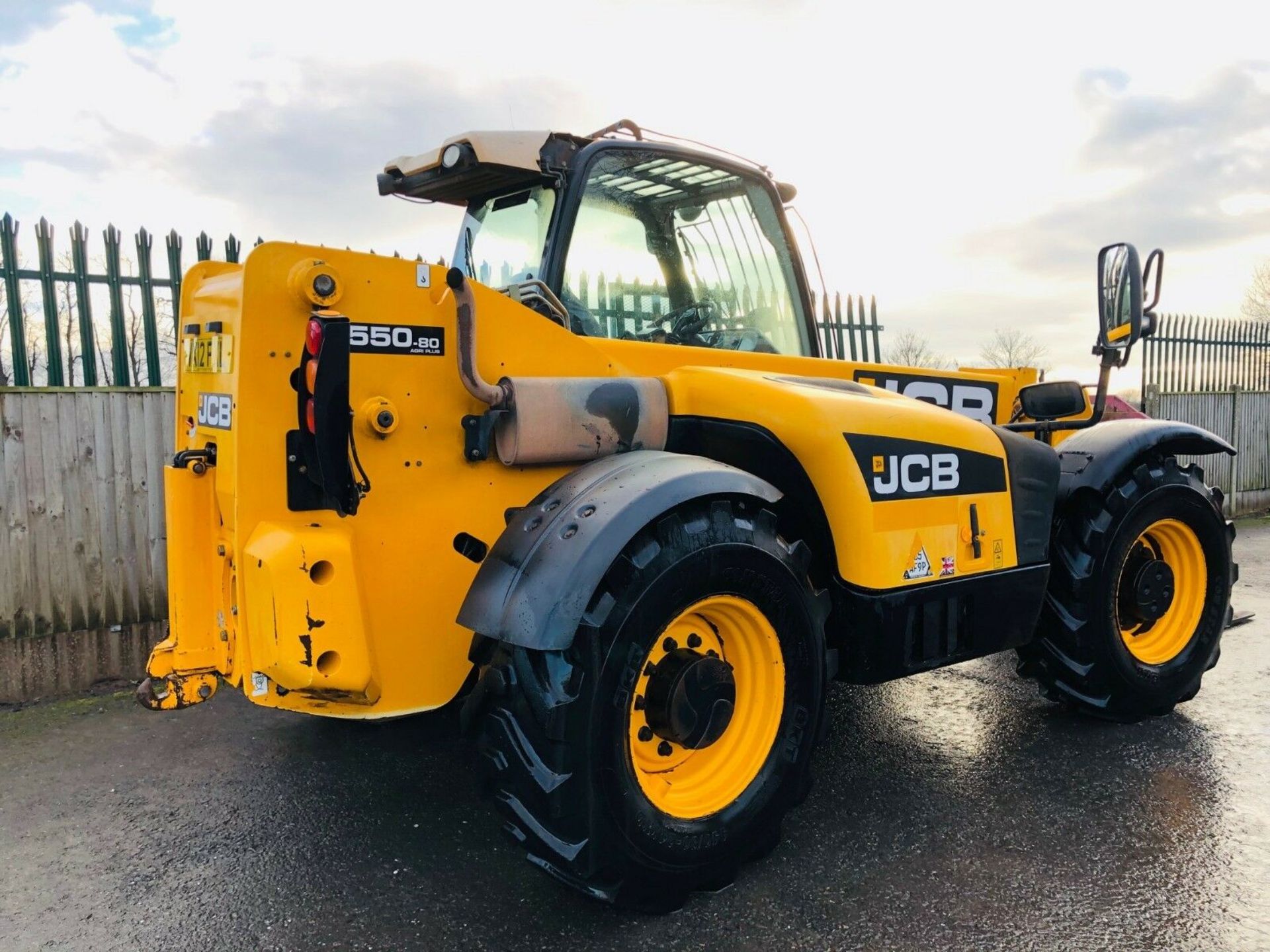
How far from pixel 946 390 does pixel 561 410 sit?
2368 millimetres

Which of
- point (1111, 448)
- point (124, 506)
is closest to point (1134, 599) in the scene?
point (1111, 448)

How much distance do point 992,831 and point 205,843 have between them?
272 centimetres

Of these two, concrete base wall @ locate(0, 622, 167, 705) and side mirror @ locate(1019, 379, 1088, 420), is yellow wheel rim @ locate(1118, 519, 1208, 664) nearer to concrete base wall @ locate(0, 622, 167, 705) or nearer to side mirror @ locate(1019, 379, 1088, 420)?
side mirror @ locate(1019, 379, 1088, 420)

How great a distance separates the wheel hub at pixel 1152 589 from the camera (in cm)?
412

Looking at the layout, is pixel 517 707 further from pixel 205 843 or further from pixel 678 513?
pixel 205 843

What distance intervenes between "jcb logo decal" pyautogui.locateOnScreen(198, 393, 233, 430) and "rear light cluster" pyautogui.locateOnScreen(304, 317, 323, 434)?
0.29 m

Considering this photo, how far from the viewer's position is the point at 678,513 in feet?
9.00

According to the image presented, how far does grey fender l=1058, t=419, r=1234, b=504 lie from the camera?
155 inches

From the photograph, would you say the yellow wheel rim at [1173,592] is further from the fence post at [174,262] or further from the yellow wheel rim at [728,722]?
the fence post at [174,262]

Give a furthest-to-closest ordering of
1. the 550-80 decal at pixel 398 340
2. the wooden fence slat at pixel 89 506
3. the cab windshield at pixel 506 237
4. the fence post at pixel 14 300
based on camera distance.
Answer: the wooden fence slat at pixel 89 506
the fence post at pixel 14 300
the cab windshield at pixel 506 237
the 550-80 decal at pixel 398 340

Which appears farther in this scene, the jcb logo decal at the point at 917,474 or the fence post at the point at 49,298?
the fence post at the point at 49,298

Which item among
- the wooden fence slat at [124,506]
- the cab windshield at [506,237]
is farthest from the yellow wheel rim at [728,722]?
the wooden fence slat at [124,506]

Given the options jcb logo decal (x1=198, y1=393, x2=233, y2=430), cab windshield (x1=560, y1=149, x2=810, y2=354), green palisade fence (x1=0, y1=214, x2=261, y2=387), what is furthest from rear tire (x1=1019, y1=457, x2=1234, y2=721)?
green palisade fence (x1=0, y1=214, x2=261, y2=387)

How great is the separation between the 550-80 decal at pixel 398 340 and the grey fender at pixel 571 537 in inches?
21.7
